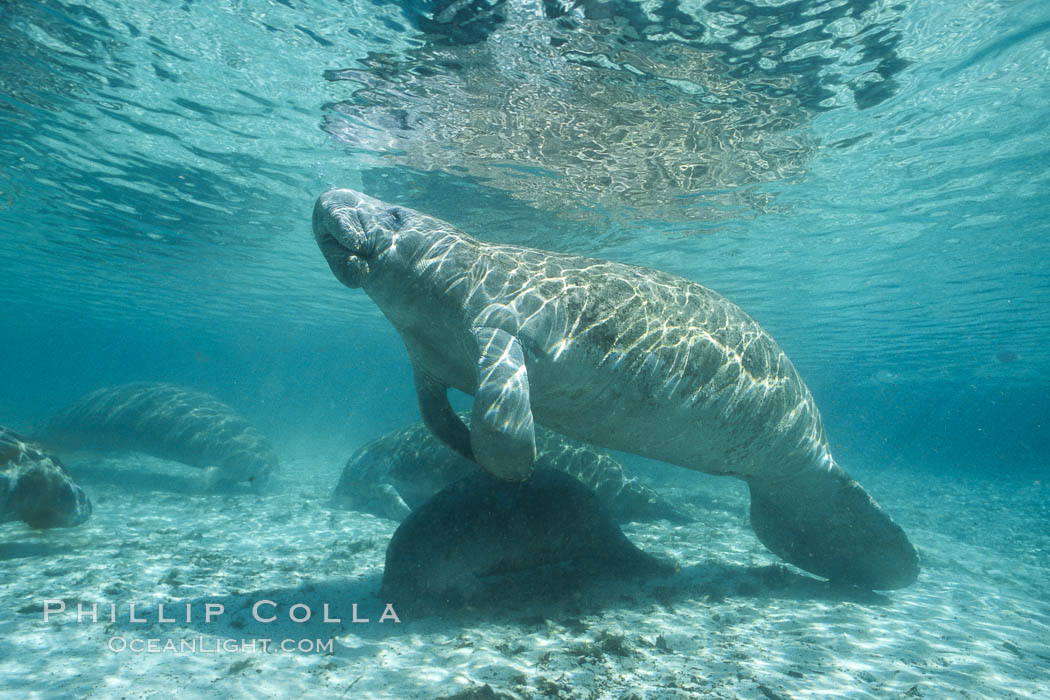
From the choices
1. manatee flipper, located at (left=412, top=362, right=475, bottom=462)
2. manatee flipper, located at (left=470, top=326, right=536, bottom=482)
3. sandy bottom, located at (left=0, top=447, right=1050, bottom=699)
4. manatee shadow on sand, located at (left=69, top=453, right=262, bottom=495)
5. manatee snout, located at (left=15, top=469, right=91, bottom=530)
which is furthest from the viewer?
manatee shadow on sand, located at (left=69, top=453, right=262, bottom=495)

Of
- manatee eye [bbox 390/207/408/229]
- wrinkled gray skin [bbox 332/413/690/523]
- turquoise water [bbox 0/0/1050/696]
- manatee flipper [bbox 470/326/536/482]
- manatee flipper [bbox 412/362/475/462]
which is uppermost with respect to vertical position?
turquoise water [bbox 0/0/1050/696]

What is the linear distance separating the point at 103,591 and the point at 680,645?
5959mm

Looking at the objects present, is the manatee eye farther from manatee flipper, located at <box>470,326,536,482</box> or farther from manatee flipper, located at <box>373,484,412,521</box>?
manatee flipper, located at <box>373,484,412,521</box>

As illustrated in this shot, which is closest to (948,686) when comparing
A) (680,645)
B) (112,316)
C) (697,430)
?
(680,645)

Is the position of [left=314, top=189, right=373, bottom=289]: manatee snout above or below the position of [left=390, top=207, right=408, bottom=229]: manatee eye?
below

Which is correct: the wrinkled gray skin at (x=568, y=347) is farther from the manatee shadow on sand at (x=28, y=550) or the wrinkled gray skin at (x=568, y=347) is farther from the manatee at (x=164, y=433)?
the manatee at (x=164, y=433)

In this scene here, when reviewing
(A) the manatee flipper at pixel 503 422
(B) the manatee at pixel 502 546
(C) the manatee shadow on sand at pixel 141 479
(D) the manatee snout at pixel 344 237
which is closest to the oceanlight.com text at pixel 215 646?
(B) the manatee at pixel 502 546

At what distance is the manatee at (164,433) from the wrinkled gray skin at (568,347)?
35.7 feet

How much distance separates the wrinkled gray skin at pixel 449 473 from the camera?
8914mm

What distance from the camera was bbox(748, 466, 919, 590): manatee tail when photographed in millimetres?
6086

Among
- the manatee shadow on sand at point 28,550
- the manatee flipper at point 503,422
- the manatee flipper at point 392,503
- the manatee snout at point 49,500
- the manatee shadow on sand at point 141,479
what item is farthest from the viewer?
the manatee shadow on sand at point 141,479

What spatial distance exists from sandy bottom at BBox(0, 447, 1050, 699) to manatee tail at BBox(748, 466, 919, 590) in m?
0.27

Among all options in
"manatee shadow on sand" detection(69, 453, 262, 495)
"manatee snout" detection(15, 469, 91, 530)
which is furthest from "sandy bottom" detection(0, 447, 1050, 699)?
"manatee shadow on sand" detection(69, 453, 262, 495)

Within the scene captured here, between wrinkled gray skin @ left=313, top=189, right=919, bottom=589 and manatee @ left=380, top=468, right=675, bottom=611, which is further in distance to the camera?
manatee @ left=380, top=468, right=675, bottom=611
